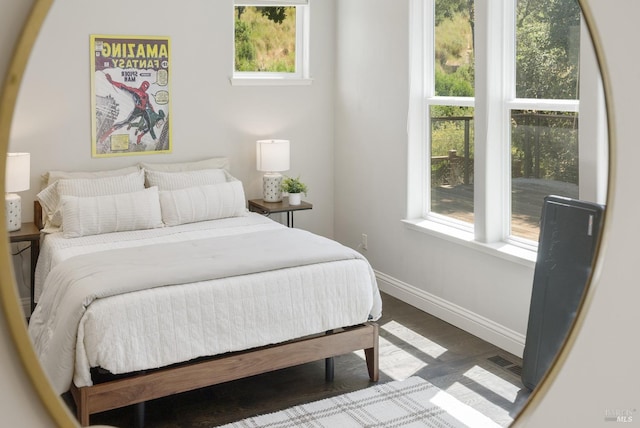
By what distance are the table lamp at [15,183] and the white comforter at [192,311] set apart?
0.28 ft

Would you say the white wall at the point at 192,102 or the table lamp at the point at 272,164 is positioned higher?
the white wall at the point at 192,102

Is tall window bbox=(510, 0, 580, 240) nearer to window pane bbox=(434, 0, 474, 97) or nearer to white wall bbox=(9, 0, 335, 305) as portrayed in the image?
window pane bbox=(434, 0, 474, 97)

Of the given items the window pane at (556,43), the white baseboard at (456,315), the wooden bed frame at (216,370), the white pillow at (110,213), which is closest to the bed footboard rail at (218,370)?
the wooden bed frame at (216,370)

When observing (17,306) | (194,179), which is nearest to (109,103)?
(194,179)

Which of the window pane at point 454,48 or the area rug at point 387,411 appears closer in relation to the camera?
the area rug at point 387,411

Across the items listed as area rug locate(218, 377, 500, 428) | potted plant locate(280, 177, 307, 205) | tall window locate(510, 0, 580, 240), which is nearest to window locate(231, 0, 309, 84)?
potted plant locate(280, 177, 307, 205)

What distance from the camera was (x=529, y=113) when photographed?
1.36m

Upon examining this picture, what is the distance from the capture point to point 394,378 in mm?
1453

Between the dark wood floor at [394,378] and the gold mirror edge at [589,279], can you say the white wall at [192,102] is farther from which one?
the gold mirror edge at [589,279]

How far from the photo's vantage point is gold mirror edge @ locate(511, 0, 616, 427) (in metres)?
1.32

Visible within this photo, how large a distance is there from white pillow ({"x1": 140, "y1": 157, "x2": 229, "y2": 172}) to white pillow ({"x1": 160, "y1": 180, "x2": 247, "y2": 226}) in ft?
0.13

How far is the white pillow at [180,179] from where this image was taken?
116 centimetres

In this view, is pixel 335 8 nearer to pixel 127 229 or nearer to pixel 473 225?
pixel 473 225

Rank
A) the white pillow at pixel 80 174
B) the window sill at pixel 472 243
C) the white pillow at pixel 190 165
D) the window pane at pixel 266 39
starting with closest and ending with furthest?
the white pillow at pixel 80 174
the white pillow at pixel 190 165
the window pane at pixel 266 39
the window sill at pixel 472 243
